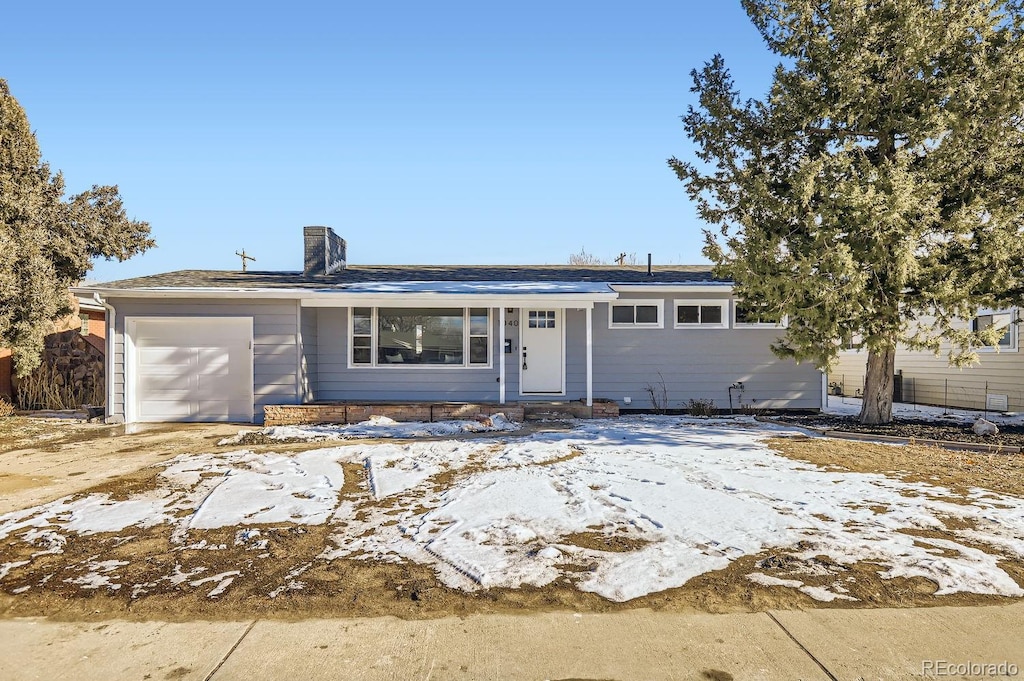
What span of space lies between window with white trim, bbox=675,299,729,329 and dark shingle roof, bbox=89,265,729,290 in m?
0.50

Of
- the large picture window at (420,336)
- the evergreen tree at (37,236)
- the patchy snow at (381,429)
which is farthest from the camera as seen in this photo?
the large picture window at (420,336)

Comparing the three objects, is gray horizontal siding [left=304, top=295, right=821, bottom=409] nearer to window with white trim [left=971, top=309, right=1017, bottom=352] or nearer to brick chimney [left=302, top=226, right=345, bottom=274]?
window with white trim [left=971, top=309, right=1017, bottom=352]

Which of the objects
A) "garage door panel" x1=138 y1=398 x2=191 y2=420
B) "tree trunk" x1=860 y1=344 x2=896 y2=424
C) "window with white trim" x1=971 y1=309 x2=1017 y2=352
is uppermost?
"window with white trim" x1=971 y1=309 x2=1017 y2=352

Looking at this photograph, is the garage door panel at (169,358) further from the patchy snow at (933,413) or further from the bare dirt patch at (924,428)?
the patchy snow at (933,413)

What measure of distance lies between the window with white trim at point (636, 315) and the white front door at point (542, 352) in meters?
1.17

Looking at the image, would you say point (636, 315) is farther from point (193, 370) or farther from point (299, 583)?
point (299, 583)

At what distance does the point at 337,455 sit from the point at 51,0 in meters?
9.38

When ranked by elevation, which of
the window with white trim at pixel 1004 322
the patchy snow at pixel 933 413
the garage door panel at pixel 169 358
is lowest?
the patchy snow at pixel 933 413

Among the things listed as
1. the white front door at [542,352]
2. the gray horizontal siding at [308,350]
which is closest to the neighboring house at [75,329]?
the gray horizontal siding at [308,350]

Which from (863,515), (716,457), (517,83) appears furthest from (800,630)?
(517,83)

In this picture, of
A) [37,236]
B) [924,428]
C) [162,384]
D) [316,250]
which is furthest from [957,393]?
[37,236]

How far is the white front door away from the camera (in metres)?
12.3

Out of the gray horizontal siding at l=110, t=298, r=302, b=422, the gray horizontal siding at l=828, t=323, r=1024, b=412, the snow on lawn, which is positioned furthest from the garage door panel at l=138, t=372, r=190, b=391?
the gray horizontal siding at l=828, t=323, r=1024, b=412

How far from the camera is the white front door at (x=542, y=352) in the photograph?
12.3 metres
